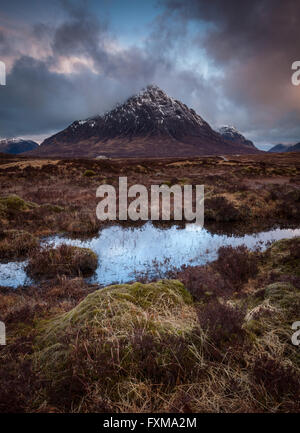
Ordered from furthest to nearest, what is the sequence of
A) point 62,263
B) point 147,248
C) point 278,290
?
1. point 147,248
2. point 62,263
3. point 278,290

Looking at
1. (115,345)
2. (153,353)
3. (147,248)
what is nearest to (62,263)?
(147,248)

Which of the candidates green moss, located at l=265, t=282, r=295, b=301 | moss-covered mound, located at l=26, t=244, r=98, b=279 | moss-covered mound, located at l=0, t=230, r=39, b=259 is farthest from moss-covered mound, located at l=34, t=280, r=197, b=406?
moss-covered mound, located at l=0, t=230, r=39, b=259

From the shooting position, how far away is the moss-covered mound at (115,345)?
224 cm

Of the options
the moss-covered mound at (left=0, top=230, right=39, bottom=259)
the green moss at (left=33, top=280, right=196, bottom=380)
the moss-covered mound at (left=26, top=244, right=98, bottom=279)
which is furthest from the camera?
the moss-covered mound at (left=0, top=230, right=39, bottom=259)

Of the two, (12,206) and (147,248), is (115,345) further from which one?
(12,206)

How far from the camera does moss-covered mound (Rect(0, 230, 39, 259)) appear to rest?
8461mm

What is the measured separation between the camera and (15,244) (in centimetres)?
869

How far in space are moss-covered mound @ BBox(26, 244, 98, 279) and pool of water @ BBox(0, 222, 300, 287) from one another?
324 mm

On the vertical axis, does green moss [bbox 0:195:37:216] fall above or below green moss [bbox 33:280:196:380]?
above

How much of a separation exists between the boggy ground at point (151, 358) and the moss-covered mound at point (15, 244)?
16.9 feet

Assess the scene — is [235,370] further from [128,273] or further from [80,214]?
[80,214]

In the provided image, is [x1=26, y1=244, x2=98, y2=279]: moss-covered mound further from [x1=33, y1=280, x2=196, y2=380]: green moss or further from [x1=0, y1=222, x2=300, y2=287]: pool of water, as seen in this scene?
[x1=33, y1=280, x2=196, y2=380]: green moss

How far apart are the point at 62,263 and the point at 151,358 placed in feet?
19.7

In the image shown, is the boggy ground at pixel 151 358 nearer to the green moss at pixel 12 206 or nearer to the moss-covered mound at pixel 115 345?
the moss-covered mound at pixel 115 345
